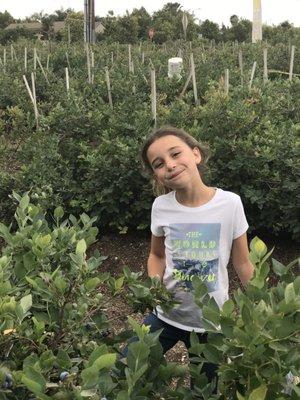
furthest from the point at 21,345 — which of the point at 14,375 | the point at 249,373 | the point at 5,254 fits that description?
the point at 249,373

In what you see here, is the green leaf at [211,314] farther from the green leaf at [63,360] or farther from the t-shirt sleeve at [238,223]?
the t-shirt sleeve at [238,223]

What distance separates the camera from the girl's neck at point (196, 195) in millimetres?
2053

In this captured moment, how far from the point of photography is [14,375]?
1.19 m

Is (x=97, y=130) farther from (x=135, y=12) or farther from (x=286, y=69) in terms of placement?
(x=135, y=12)

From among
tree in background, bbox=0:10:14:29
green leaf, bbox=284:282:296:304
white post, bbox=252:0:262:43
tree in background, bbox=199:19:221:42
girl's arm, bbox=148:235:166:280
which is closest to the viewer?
green leaf, bbox=284:282:296:304

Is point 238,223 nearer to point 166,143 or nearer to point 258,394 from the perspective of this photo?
point 166,143

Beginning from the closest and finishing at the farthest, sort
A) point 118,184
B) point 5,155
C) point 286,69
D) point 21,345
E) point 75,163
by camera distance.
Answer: point 21,345 → point 118,184 → point 75,163 → point 5,155 → point 286,69

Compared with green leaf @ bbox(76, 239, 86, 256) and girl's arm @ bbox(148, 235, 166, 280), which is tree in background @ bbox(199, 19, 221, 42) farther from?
green leaf @ bbox(76, 239, 86, 256)

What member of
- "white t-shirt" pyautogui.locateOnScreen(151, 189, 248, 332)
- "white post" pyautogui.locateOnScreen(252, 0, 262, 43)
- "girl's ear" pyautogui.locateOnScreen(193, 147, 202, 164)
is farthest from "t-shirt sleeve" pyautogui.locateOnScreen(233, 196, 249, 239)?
"white post" pyautogui.locateOnScreen(252, 0, 262, 43)

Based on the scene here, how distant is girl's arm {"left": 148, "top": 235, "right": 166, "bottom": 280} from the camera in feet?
7.27

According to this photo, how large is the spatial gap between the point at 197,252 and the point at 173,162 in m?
0.36

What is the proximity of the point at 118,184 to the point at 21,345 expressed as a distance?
341cm

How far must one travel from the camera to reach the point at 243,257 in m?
2.09

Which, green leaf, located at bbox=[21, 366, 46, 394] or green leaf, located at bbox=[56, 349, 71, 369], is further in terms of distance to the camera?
green leaf, located at bbox=[56, 349, 71, 369]
